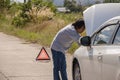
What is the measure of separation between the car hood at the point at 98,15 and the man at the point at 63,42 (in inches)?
11.5

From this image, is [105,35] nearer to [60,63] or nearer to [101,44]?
[101,44]

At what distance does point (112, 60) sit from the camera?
268 inches

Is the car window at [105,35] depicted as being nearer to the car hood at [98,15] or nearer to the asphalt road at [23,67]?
the car hood at [98,15]

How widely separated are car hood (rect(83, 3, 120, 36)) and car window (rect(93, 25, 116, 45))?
4.07 feet

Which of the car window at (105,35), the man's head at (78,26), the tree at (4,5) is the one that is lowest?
the tree at (4,5)

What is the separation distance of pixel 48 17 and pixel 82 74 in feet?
97.3

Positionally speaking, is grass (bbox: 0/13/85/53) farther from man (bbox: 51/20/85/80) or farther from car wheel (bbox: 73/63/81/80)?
car wheel (bbox: 73/63/81/80)

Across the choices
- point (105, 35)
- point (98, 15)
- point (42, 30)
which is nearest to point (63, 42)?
point (98, 15)

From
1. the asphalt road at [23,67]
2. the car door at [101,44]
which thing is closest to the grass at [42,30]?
the asphalt road at [23,67]

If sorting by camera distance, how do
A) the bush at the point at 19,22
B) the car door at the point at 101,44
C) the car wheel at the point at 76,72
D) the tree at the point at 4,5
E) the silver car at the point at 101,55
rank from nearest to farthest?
1. the silver car at the point at 101,55
2. the car door at the point at 101,44
3. the car wheel at the point at 76,72
4. the bush at the point at 19,22
5. the tree at the point at 4,5


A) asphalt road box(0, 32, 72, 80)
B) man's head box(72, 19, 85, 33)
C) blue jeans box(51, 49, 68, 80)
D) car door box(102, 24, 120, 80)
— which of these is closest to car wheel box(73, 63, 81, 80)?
blue jeans box(51, 49, 68, 80)

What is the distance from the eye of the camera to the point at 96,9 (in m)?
10.2

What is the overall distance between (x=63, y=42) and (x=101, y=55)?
2.36m

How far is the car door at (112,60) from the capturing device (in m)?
6.65
